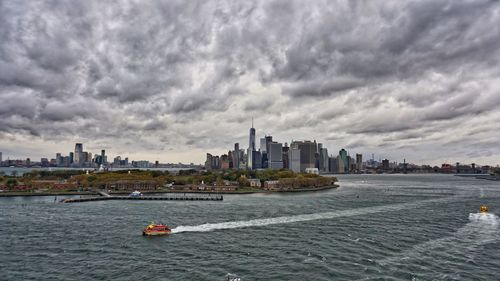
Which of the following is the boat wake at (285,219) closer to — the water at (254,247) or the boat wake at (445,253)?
the water at (254,247)

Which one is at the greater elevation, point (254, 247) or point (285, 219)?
point (285, 219)

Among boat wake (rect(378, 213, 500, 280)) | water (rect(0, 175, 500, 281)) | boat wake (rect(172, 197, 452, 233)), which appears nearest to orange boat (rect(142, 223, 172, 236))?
water (rect(0, 175, 500, 281))

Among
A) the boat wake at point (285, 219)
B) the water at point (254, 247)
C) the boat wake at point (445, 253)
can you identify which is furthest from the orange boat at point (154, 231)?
the boat wake at point (445, 253)

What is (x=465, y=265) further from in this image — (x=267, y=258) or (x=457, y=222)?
(x=457, y=222)

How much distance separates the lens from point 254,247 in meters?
60.4

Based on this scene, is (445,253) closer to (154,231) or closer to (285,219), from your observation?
(285,219)

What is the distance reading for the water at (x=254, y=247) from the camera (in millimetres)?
47688

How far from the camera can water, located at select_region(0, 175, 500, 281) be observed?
47.7m

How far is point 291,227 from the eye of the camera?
78750mm

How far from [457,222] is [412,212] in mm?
17645

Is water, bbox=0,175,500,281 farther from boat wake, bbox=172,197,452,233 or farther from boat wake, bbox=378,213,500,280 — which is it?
boat wake, bbox=172,197,452,233

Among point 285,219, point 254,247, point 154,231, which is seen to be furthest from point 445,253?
point 154,231

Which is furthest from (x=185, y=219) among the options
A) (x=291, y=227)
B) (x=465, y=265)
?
(x=465, y=265)

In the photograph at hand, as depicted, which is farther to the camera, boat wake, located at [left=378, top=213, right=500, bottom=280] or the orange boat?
the orange boat
